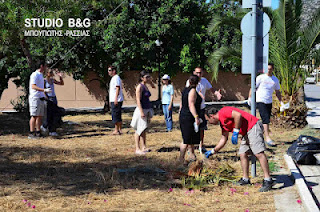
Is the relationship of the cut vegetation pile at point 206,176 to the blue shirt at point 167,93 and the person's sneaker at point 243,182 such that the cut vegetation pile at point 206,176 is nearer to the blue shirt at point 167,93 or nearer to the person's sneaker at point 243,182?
the person's sneaker at point 243,182

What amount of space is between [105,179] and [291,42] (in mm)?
7781

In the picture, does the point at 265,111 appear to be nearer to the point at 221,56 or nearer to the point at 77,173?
the point at 77,173

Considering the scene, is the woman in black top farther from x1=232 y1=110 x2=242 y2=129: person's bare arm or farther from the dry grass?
x1=232 y1=110 x2=242 y2=129: person's bare arm

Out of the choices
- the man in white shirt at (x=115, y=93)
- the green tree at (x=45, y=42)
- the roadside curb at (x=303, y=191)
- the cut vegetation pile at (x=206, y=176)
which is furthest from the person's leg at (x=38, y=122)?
the roadside curb at (x=303, y=191)

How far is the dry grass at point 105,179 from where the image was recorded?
5.12 metres

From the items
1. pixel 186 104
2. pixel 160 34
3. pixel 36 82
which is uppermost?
pixel 160 34

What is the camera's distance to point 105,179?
616 cm

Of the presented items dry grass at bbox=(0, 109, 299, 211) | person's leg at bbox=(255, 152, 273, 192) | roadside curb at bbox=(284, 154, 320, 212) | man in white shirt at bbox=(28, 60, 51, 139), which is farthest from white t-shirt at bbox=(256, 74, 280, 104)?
man in white shirt at bbox=(28, 60, 51, 139)

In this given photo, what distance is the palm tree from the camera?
11.8 m

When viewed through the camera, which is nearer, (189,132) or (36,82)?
(189,132)

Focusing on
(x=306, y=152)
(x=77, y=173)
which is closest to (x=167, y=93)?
(x=306, y=152)

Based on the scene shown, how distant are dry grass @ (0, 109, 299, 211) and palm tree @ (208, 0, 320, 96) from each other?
2582 millimetres

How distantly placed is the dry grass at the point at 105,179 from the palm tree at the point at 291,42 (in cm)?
258

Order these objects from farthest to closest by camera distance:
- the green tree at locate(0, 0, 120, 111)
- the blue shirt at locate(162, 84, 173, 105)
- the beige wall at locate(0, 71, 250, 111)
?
the beige wall at locate(0, 71, 250, 111) < the blue shirt at locate(162, 84, 173, 105) < the green tree at locate(0, 0, 120, 111)
